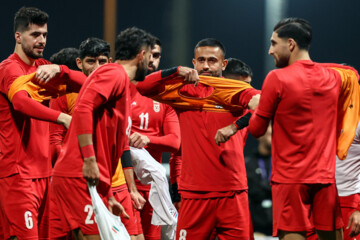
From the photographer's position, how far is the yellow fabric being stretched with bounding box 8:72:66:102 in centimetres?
445

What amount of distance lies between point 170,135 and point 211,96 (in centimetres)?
111

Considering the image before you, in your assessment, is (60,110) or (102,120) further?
(60,110)

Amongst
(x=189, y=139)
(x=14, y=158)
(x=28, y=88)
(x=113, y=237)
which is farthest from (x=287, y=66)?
(x=14, y=158)

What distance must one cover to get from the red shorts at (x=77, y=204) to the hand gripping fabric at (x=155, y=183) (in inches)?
53.7

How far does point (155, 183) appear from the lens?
203 inches

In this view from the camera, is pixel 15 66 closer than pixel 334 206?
No

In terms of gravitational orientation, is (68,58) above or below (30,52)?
below

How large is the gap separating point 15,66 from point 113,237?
1.77m

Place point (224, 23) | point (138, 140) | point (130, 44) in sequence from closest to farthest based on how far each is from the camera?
point (130, 44) → point (138, 140) → point (224, 23)

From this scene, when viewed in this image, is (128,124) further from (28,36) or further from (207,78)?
(28,36)

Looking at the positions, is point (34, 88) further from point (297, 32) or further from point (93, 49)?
point (297, 32)

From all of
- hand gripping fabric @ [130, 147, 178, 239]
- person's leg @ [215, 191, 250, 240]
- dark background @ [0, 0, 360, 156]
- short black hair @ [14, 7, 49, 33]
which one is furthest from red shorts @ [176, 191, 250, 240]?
dark background @ [0, 0, 360, 156]

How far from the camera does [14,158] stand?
15.2ft

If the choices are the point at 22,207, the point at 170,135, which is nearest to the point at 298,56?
the point at 170,135
